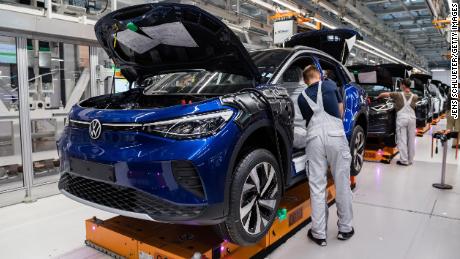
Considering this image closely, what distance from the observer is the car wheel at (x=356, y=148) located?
4277mm

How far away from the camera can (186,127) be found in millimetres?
2023

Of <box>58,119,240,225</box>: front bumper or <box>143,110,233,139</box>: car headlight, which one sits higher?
<box>143,110,233,139</box>: car headlight

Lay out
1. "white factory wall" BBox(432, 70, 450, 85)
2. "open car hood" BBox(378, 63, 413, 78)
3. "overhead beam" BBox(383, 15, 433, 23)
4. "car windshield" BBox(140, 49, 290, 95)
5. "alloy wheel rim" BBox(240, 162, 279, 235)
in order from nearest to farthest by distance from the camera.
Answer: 1. "alloy wheel rim" BBox(240, 162, 279, 235)
2. "car windshield" BBox(140, 49, 290, 95)
3. "open car hood" BBox(378, 63, 413, 78)
4. "overhead beam" BBox(383, 15, 433, 23)
5. "white factory wall" BBox(432, 70, 450, 85)

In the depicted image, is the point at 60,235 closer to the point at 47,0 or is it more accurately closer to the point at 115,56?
the point at 115,56

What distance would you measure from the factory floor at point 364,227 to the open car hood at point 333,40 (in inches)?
74.0

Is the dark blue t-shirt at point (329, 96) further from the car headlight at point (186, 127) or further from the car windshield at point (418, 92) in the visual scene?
the car windshield at point (418, 92)

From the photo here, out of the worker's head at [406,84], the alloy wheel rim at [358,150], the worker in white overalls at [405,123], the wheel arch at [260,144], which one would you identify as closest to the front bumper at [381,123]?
the worker in white overalls at [405,123]

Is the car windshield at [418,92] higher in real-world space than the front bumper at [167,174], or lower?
higher

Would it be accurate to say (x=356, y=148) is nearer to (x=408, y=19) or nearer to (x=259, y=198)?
(x=259, y=198)

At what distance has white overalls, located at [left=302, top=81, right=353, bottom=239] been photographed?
2.90 metres

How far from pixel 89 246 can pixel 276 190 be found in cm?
160

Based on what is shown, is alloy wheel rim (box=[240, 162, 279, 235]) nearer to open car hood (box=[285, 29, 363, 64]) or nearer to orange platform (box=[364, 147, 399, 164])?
open car hood (box=[285, 29, 363, 64])

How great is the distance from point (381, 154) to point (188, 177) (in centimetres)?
552

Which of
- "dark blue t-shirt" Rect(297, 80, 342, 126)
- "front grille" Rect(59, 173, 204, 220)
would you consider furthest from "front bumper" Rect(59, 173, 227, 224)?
"dark blue t-shirt" Rect(297, 80, 342, 126)
